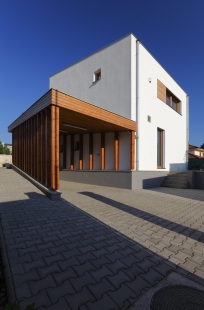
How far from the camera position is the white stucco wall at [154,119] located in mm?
11078

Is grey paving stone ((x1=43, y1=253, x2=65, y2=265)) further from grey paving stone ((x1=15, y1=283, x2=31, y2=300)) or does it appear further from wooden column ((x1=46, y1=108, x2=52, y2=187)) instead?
wooden column ((x1=46, y1=108, x2=52, y2=187))

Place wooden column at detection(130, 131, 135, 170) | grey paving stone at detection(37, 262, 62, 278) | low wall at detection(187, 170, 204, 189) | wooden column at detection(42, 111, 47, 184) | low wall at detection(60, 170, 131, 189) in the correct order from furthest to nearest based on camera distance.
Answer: low wall at detection(187, 170, 204, 189)
wooden column at detection(130, 131, 135, 170)
low wall at detection(60, 170, 131, 189)
wooden column at detection(42, 111, 47, 184)
grey paving stone at detection(37, 262, 62, 278)

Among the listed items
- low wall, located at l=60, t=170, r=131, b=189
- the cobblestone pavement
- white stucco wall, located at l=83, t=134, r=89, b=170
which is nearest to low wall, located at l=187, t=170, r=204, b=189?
low wall, located at l=60, t=170, r=131, b=189

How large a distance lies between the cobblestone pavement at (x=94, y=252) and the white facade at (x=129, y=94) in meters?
6.50

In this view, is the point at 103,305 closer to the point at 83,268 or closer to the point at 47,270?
the point at 83,268

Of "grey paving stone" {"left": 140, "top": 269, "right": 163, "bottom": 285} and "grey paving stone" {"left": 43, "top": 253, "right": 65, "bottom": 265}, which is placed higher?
"grey paving stone" {"left": 43, "top": 253, "right": 65, "bottom": 265}

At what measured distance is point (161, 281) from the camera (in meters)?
2.14

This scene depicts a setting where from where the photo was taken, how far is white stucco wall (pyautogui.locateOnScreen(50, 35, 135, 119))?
10.8 m

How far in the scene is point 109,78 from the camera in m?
11.8

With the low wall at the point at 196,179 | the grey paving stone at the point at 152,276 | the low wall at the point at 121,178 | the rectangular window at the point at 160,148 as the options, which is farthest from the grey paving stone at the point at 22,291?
the rectangular window at the point at 160,148

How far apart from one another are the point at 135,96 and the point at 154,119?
8.09 ft

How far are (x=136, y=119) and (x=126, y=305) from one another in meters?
9.85

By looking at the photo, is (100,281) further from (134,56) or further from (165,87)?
(165,87)

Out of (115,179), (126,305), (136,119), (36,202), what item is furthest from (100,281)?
(136,119)
